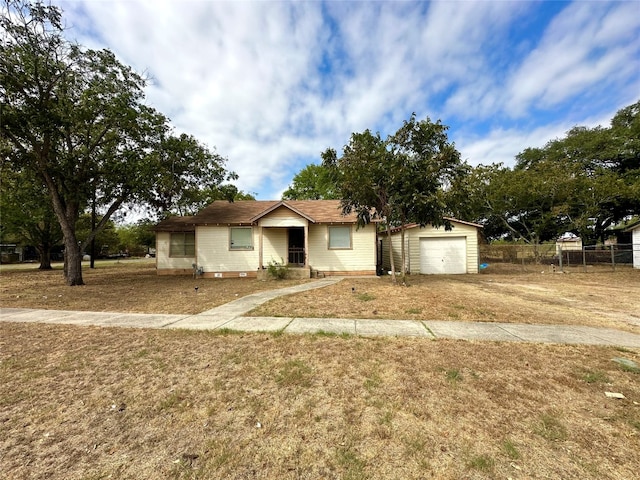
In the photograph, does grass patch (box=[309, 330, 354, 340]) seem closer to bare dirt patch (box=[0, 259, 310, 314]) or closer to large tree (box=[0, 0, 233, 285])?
bare dirt patch (box=[0, 259, 310, 314])

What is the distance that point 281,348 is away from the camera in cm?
450

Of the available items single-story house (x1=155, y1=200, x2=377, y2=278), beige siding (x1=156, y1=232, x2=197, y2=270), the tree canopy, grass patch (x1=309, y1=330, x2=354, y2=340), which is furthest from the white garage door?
beige siding (x1=156, y1=232, x2=197, y2=270)

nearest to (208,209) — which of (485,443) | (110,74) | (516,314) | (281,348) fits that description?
(110,74)

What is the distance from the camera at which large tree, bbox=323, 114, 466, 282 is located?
9.45 m

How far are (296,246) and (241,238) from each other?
2.96 meters

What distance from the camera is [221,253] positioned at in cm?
1505

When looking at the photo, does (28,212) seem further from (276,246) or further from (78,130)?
(276,246)

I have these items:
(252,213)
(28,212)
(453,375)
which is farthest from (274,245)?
(28,212)

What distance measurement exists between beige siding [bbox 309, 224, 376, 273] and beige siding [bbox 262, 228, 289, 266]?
1.47m

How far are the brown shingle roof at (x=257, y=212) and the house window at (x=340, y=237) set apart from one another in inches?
20.3

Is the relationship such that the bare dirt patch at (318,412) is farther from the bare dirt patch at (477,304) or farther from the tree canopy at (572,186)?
the tree canopy at (572,186)

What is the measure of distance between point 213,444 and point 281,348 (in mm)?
2139

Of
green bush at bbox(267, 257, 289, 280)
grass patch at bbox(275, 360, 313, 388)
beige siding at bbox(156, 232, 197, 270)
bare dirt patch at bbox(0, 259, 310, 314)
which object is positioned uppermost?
beige siding at bbox(156, 232, 197, 270)

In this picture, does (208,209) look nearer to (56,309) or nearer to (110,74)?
(110,74)
